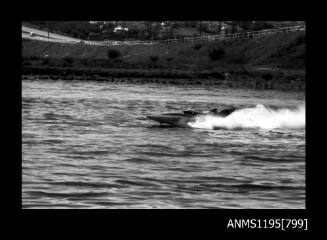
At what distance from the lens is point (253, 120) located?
4012 cm

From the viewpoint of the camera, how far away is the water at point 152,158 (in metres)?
19.3

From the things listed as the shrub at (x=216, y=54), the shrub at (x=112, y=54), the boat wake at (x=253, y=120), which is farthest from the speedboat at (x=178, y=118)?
the shrub at (x=112, y=54)

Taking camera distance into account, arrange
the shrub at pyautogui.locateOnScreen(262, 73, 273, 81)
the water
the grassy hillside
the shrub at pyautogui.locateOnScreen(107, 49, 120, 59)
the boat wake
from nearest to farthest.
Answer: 1. the water
2. the boat wake
3. the shrub at pyautogui.locateOnScreen(262, 73, 273, 81)
4. the grassy hillside
5. the shrub at pyautogui.locateOnScreen(107, 49, 120, 59)

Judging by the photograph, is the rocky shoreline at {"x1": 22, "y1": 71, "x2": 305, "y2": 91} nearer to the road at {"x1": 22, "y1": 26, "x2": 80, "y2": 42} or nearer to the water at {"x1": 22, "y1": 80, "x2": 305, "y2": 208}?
the water at {"x1": 22, "y1": 80, "x2": 305, "y2": 208}

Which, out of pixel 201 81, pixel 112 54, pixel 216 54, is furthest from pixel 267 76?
pixel 112 54

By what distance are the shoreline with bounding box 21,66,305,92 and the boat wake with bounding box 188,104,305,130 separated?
3167cm

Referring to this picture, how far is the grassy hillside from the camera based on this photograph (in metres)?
90.1

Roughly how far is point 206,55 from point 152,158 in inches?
2813

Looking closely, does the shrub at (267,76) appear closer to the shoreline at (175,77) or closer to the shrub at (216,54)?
the shoreline at (175,77)

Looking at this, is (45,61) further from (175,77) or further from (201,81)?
(201,81)

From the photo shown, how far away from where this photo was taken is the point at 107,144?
1179 inches

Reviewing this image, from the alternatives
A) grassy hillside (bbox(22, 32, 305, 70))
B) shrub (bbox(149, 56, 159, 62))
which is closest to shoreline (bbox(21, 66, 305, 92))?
grassy hillside (bbox(22, 32, 305, 70))
